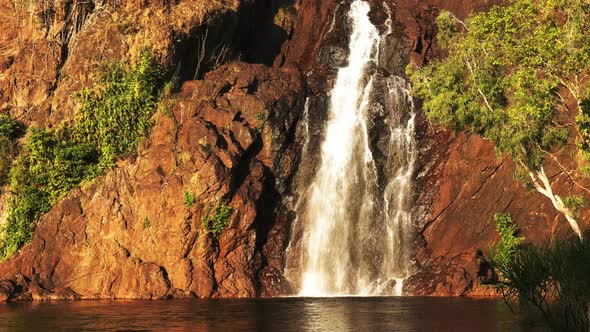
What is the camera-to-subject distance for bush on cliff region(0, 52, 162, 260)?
46.8 m

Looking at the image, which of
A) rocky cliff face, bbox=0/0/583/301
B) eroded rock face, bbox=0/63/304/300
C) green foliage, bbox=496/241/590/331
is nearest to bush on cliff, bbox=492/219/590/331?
green foliage, bbox=496/241/590/331

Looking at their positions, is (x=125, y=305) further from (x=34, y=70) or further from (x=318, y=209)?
(x=34, y=70)

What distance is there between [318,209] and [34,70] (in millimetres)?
21045

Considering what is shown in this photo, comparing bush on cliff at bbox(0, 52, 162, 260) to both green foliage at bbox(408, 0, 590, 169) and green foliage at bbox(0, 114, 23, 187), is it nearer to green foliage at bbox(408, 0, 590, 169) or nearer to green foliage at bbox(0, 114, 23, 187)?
green foliage at bbox(0, 114, 23, 187)

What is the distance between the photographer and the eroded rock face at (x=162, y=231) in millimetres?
44031

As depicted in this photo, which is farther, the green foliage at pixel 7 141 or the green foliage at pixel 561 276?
the green foliage at pixel 7 141

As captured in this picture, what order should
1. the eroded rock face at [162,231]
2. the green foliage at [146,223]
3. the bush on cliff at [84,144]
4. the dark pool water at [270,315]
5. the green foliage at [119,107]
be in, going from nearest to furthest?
1. the dark pool water at [270,315]
2. the eroded rock face at [162,231]
3. the green foliage at [146,223]
4. the bush on cliff at [84,144]
5. the green foliage at [119,107]

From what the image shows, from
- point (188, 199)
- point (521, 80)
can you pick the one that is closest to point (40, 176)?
point (188, 199)

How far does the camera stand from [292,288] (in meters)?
45.2

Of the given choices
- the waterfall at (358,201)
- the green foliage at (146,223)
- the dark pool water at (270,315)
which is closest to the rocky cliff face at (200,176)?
the green foliage at (146,223)

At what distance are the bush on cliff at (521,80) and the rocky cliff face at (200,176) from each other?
393 inches

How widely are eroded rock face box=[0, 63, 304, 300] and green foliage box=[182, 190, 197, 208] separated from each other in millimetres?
171

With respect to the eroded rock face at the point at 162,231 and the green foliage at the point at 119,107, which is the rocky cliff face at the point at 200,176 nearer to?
the eroded rock face at the point at 162,231

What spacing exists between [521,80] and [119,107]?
89.9ft
